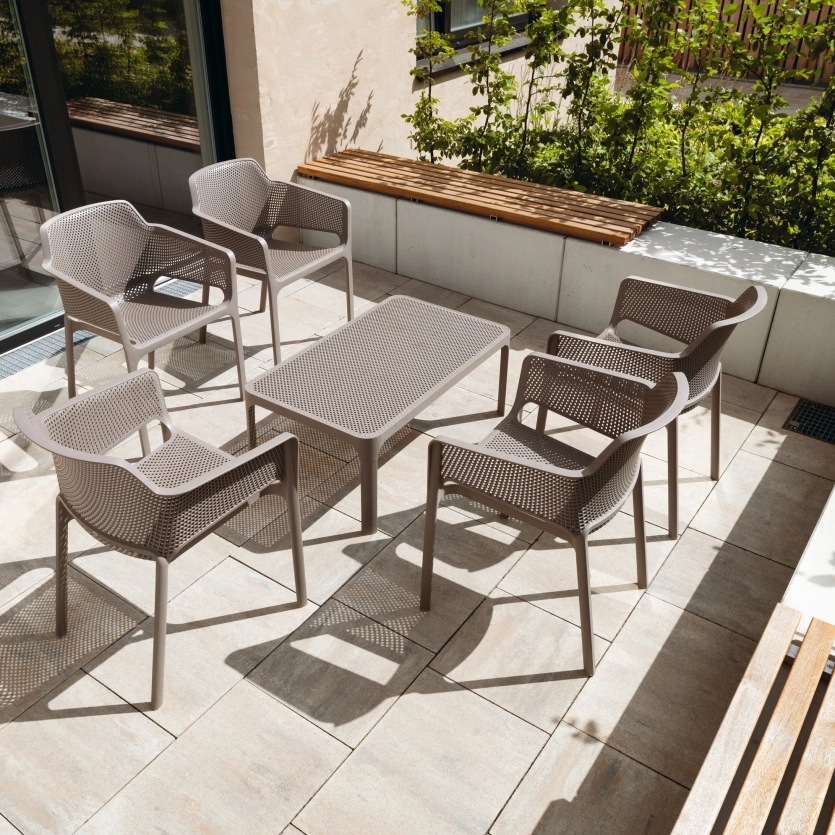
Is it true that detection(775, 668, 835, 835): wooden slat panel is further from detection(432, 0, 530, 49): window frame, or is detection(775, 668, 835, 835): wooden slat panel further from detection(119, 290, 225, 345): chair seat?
detection(432, 0, 530, 49): window frame

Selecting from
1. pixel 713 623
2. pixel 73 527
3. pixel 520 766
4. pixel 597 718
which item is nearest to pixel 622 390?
pixel 713 623

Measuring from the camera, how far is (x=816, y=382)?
4363 millimetres

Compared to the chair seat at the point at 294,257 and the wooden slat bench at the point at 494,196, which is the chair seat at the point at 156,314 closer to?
the chair seat at the point at 294,257

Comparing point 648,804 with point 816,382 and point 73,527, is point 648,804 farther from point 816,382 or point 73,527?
point 816,382

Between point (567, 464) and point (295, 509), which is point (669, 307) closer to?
point (567, 464)

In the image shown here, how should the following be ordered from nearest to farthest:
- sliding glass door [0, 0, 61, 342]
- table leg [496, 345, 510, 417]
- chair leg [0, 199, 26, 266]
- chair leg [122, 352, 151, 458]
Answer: chair leg [122, 352, 151, 458]
table leg [496, 345, 510, 417]
sliding glass door [0, 0, 61, 342]
chair leg [0, 199, 26, 266]

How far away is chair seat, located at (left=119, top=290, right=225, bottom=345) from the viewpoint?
3855mm

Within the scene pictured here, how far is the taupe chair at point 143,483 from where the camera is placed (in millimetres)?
2395

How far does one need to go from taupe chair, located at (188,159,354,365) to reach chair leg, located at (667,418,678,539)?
2080 millimetres

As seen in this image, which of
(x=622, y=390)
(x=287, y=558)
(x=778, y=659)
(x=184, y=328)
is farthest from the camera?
(x=184, y=328)

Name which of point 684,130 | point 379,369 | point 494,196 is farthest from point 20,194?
point 684,130

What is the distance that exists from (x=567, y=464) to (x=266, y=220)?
2729 millimetres

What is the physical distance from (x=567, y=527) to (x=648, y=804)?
2.71ft

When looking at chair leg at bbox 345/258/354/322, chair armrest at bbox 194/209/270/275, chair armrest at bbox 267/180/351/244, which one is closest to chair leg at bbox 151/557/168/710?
chair armrest at bbox 194/209/270/275
